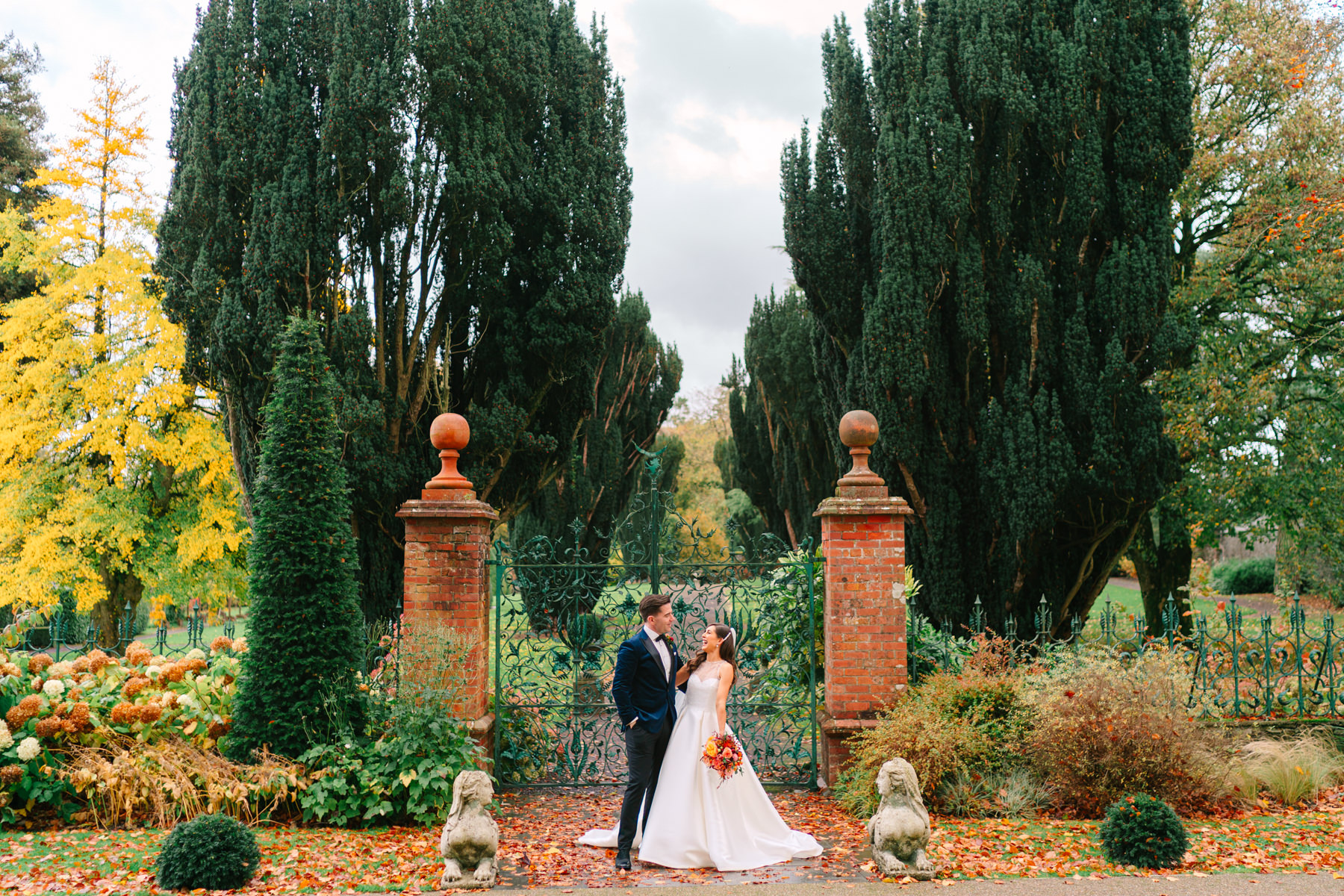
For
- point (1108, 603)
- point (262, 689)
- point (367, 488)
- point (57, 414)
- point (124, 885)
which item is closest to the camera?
point (124, 885)

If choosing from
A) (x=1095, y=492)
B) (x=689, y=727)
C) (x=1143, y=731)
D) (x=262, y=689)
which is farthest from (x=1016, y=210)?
(x=262, y=689)

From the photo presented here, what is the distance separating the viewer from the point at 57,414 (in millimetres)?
13508

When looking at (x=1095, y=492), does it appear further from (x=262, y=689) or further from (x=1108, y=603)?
(x=262, y=689)

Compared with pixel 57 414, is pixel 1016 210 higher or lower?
higher

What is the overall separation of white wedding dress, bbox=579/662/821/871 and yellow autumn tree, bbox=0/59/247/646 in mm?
11402

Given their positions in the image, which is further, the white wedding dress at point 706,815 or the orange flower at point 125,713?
the orange flower at point 125,713

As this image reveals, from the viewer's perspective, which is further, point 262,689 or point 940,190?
point 940,190

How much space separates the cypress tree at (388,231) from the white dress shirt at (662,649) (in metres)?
4.32

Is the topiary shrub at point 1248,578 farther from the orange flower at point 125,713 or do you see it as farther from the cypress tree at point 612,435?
the orange flower at point 125,713

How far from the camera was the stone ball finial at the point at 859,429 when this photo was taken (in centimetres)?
660

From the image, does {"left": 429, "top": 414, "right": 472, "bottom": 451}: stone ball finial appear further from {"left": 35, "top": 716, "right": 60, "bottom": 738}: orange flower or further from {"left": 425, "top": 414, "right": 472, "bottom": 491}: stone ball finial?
{"left": 35, "top": 716, "right": 60, "bottom": 738}: orange flower

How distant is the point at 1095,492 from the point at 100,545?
49.3 feet

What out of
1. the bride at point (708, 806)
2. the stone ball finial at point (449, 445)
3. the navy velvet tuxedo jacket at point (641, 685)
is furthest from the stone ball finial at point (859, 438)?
the stone ball finial at point (449, 445)

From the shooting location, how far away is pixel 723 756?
16.5 feet
